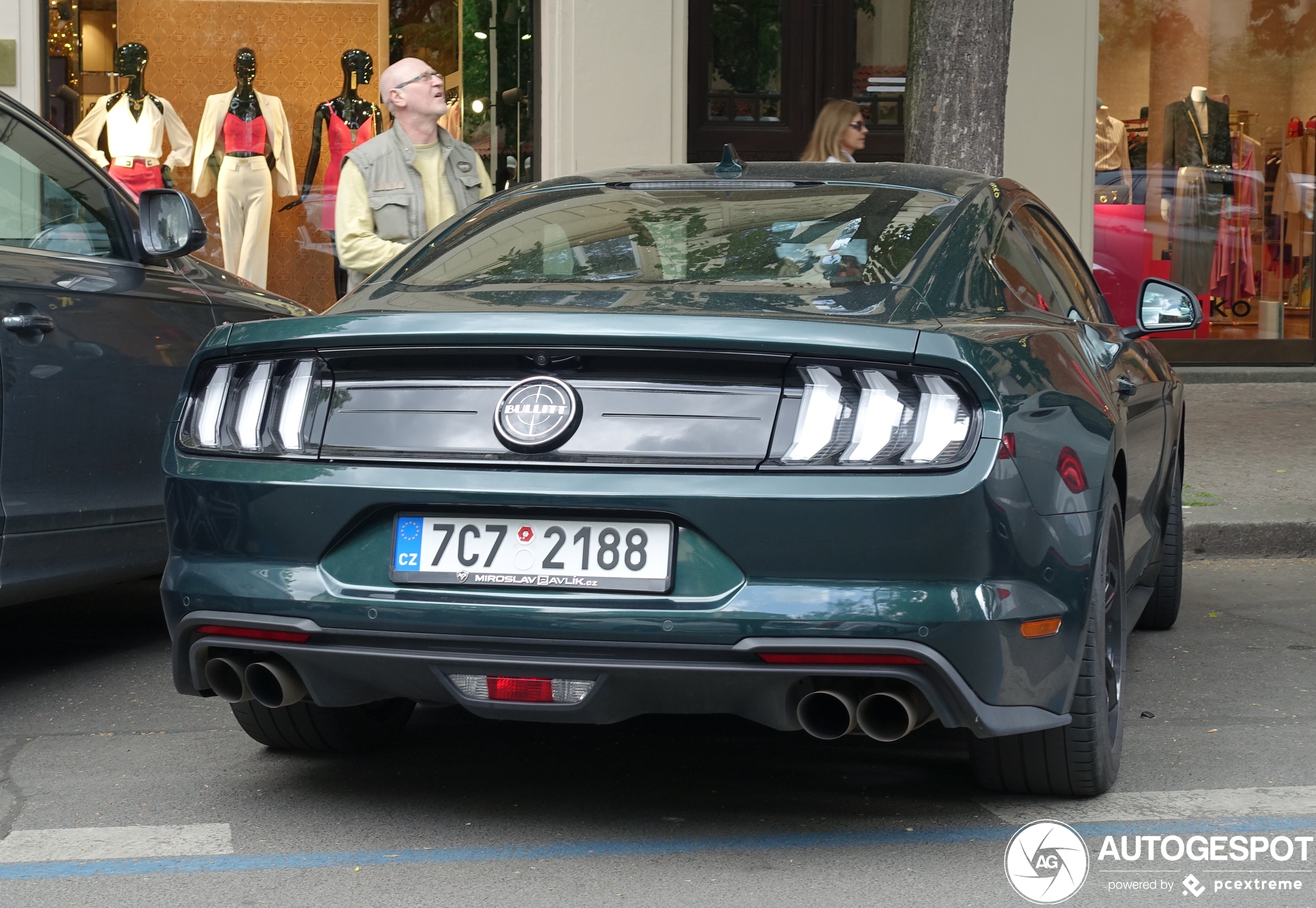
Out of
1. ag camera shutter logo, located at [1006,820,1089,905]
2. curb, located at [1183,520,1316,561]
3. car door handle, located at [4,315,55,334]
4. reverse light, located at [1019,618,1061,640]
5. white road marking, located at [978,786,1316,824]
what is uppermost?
car door handle, located at [4,315,55,334]

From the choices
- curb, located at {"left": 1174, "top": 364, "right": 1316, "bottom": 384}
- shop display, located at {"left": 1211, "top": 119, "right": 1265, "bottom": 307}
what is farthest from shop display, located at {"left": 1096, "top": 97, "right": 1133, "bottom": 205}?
curb, located at {"left": 1174, "top": 364, "right": 1316, "bottom": 384}

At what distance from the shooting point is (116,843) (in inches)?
136

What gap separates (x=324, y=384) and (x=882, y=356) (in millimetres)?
1106

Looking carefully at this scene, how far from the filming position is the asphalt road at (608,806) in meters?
3.17

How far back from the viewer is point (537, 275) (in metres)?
3.74

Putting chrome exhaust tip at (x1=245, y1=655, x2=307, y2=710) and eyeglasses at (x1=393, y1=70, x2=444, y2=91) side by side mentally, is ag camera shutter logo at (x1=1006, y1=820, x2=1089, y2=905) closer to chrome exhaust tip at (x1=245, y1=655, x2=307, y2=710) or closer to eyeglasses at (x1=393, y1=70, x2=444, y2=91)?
chrome exhaust tip at (x1=245, y1=655, x2=307, y2=710)

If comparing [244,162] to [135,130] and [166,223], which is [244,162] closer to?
[135,130]

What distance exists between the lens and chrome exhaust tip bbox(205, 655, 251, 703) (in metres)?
3.35

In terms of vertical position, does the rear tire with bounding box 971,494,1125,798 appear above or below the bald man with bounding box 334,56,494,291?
below

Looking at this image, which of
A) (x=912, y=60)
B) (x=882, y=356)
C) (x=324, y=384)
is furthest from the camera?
(x=912, y=60)

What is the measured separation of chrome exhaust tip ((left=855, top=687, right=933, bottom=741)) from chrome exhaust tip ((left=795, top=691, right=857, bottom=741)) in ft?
0.08

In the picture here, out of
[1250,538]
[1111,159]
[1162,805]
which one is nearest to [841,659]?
[1162,805]

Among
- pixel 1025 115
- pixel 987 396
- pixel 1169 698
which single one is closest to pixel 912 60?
pixel 1025 115

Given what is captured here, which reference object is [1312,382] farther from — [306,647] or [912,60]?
[306,647]
